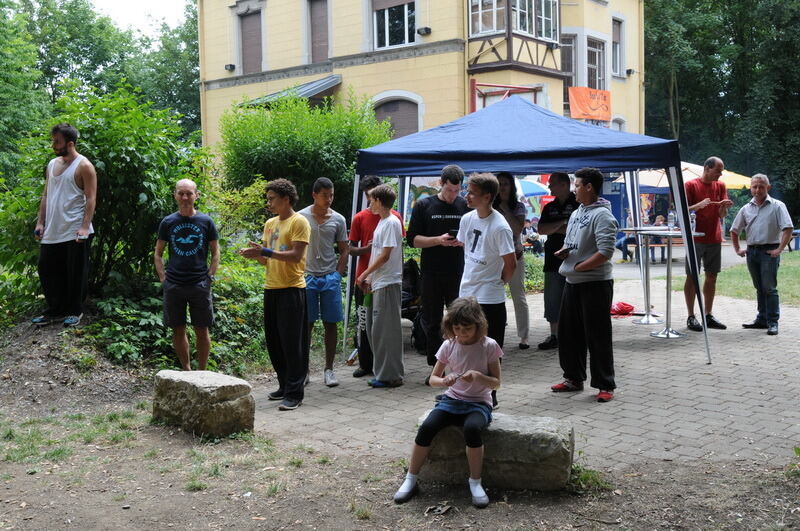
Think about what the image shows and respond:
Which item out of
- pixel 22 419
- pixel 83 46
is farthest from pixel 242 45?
pixel 22 419

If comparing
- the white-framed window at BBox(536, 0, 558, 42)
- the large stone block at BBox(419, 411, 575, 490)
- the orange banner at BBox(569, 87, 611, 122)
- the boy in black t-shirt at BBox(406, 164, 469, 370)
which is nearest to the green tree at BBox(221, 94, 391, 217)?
the boy in black t-shirt at BBox(406, 164, 469, 370)

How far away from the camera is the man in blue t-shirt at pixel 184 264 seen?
6.60 meters

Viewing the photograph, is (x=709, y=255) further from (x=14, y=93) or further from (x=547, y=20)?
(x=14, y=93)

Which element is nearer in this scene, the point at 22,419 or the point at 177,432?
the point at 177,432

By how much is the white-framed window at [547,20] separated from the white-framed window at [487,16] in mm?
1712

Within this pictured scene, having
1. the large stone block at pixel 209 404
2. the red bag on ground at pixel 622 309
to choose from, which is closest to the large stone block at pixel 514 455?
the large stone block at pixel 209 404

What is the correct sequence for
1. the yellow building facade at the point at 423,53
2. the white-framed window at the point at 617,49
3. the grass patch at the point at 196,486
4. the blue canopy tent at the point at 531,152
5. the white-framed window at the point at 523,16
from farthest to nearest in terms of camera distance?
the white-framed window at the point at 617,49 → the yellow building facade at the point at 423,53 → the white-framed window at the point at 523,16 → the blue canopy tent at the point at 531,152 → the grass patch at the point at 196,486

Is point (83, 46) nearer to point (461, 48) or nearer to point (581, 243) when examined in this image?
point (461, 48)

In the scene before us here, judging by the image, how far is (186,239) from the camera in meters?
6.61

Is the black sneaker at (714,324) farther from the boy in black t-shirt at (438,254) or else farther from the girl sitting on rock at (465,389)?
the girl sitting on rock at (465,389)

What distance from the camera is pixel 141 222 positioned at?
7.89 meters

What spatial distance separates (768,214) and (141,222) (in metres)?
7.20

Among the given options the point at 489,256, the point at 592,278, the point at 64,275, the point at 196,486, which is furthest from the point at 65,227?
the point at 592,278

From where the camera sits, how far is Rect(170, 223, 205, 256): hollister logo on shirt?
21.7 ft
